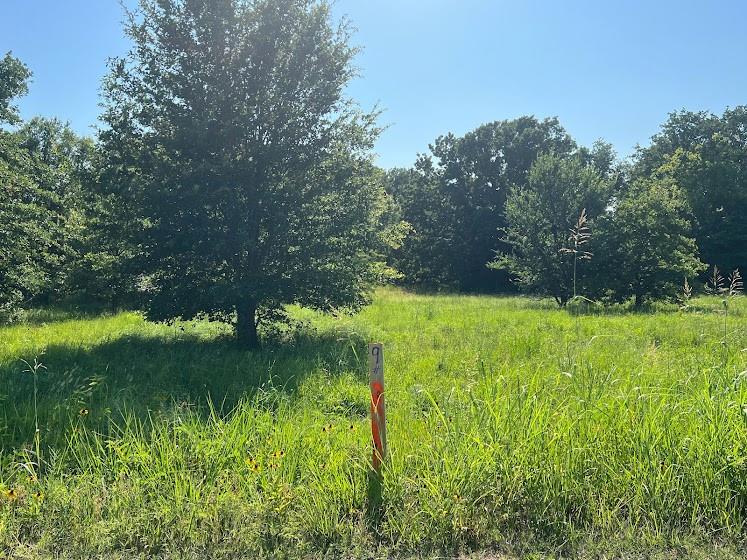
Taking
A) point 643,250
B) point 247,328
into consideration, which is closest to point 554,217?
point 643,250

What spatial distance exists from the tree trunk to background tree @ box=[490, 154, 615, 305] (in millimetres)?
14054

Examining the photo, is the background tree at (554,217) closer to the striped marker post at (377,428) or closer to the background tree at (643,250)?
the background tree at (643,250)

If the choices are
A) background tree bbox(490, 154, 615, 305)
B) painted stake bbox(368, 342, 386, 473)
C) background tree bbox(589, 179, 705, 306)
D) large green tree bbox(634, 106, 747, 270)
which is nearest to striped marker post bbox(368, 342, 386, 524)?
painted stake bbox(368, 342, 386, 473)

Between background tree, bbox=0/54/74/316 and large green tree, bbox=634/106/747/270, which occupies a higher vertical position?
large green tree, bbox=634/106/747/270

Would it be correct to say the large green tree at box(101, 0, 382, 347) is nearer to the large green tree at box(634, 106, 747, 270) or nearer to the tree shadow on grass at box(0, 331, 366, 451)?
the tree shadow on grass at box(0, 331, 366, 451)

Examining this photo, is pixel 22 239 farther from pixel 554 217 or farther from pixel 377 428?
pixel 554 217

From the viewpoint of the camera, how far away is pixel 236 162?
28.1ft

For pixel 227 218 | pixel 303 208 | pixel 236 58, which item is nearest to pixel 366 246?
pixel 303 208

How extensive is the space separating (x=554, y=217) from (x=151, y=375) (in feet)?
57.5

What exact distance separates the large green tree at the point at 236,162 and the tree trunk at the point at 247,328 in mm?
21

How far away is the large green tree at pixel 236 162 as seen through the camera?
8258mm

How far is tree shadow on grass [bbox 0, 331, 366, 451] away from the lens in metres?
4.64

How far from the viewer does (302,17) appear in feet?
29.3

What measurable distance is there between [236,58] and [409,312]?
8.42m
